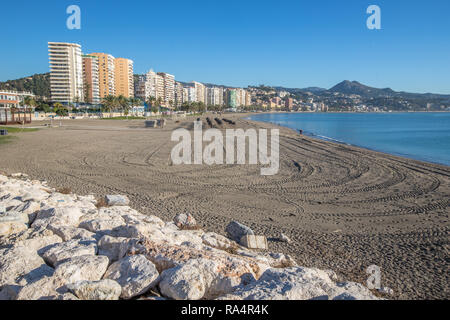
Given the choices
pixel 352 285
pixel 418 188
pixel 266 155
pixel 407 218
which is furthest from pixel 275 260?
pixel 266 155

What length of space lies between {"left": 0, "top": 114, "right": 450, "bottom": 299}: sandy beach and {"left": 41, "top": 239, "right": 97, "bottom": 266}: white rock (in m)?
2.97

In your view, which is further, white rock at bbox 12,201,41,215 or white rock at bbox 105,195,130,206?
white rock at bbox 105,195,130,206

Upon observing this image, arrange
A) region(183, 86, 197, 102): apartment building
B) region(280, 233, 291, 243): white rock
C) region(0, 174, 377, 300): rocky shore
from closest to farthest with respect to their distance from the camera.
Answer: region(0, 174, 377, 300): rocky shore → region(280, 233, 291, 243): white rock → region(183, 86, 197, 102): apartment building

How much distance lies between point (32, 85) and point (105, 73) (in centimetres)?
8508

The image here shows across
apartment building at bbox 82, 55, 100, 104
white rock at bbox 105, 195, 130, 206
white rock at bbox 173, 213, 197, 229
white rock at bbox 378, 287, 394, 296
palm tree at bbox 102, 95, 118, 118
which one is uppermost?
apartment building at bbox 82, 55, 100, 104

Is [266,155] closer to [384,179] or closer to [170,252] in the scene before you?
[384,179]

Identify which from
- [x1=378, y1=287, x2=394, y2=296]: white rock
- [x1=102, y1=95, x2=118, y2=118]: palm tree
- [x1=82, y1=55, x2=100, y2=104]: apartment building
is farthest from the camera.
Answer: [x1=82, y1=55, x2=100, y2=104]: apartment building

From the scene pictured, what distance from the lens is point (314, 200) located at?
30.2ft

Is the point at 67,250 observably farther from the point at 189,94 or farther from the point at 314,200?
the point at 189,94

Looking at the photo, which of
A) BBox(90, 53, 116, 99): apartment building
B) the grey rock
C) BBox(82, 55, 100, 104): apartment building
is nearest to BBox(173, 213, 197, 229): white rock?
the grey rock

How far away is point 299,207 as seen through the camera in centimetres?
851

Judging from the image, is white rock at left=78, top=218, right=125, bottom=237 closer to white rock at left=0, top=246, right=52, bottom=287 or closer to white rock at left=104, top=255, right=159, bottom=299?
white rock at left=0, top=246, right=52, bottom=287

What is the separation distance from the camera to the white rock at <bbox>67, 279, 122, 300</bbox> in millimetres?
2965

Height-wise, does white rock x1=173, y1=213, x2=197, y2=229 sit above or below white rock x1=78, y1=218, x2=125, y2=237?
below
